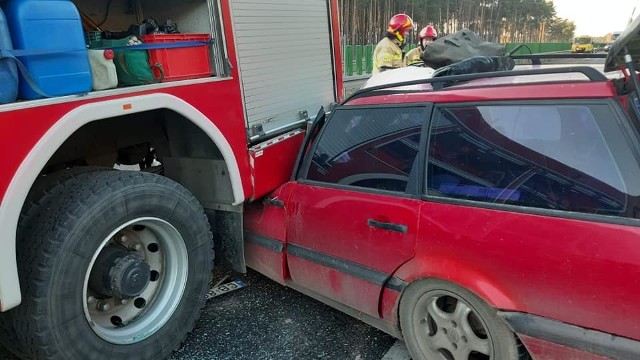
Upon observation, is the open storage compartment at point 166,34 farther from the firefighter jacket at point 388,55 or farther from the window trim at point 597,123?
the firefighter jacket at point 388,55

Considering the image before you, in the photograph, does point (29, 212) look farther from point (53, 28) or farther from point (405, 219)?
point (405, 219)

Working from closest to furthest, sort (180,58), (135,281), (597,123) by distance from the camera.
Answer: (597,123), (135,281), (180,58)

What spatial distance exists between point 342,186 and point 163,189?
0.99 meters

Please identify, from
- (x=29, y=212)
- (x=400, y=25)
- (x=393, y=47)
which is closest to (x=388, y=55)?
(x=393, y=47)

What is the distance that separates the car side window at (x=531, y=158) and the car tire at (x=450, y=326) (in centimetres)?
46

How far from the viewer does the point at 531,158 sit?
79.4 inches

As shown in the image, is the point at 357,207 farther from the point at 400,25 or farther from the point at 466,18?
the point at 466,18

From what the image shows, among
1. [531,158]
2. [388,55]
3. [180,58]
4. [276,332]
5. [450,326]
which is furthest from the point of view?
[388,55]

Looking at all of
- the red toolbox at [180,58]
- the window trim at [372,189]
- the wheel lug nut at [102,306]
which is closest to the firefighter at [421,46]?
the window trim at [372,189]

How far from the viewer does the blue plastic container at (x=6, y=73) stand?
1930mm

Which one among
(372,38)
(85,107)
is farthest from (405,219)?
(372,38)

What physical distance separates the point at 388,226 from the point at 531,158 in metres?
0.74

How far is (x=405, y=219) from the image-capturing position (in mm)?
2324

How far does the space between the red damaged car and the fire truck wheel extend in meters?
0.68
